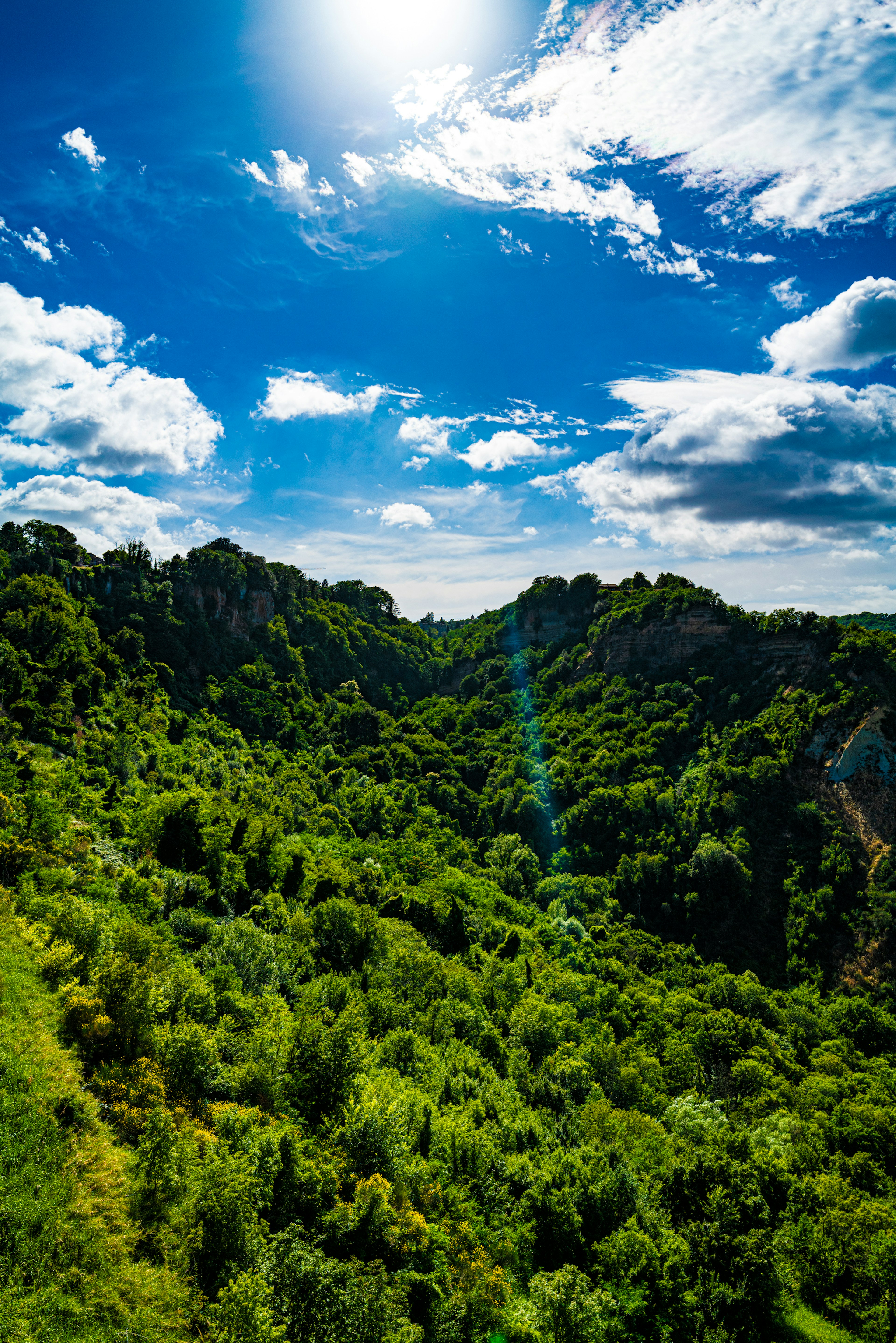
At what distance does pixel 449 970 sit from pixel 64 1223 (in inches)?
1655

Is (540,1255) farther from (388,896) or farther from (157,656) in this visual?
(157,656)

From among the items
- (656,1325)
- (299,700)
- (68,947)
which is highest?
(299,700)

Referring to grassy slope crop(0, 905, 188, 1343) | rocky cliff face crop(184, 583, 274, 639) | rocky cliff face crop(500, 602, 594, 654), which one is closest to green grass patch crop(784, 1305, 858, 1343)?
grassy slope crop(0, 905, 188, 1343)

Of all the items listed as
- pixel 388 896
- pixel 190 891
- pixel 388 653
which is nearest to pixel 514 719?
pixel 388 653

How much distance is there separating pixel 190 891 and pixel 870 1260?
1952 inches

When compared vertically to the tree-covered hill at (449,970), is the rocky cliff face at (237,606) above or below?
above

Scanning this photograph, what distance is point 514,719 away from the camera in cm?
14262

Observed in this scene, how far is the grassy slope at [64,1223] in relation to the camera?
55.0 ft

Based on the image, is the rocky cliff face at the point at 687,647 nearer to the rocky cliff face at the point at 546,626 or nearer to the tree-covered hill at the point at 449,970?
the tree-covered hill at the point at 449,970

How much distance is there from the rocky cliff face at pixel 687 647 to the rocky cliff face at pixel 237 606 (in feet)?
242

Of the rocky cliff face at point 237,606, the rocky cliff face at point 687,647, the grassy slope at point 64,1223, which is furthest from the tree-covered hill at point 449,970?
the rocky cliff face at point 237,606

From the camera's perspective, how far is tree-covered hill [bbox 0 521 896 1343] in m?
23.4

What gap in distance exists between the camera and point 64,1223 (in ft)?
61.2

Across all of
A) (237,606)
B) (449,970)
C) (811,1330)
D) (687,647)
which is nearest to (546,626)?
(687,647)
